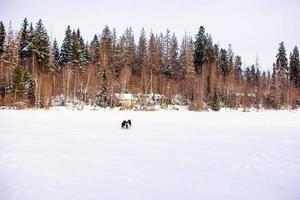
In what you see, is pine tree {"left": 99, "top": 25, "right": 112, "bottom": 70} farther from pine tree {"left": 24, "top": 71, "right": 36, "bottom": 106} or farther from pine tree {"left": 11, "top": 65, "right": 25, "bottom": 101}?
pine tree {"left": 11, "top": 65, "right": 25, "bottom": 101}

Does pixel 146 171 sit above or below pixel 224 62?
below

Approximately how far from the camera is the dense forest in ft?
139

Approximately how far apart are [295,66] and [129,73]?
3982 centimetres

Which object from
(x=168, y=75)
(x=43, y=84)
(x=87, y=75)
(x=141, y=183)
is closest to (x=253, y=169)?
(x=141, y=183)

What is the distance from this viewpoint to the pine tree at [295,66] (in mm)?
69637

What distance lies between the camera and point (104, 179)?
707 cm

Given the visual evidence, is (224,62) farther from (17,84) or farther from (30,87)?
(17,84)

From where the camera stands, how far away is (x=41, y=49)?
51.8 meters

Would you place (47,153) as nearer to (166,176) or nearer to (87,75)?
(166,176)

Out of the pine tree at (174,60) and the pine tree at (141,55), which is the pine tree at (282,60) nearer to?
the pine tree at (174,60)

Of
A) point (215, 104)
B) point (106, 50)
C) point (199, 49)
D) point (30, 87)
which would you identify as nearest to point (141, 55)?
point (106, 50)

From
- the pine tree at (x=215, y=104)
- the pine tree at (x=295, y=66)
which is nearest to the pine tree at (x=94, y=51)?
the pine tree at (x=215, y=104)

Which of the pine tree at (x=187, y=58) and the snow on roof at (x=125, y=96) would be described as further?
the pine tree at (x=187, y=58)

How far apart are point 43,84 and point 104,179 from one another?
117ft
